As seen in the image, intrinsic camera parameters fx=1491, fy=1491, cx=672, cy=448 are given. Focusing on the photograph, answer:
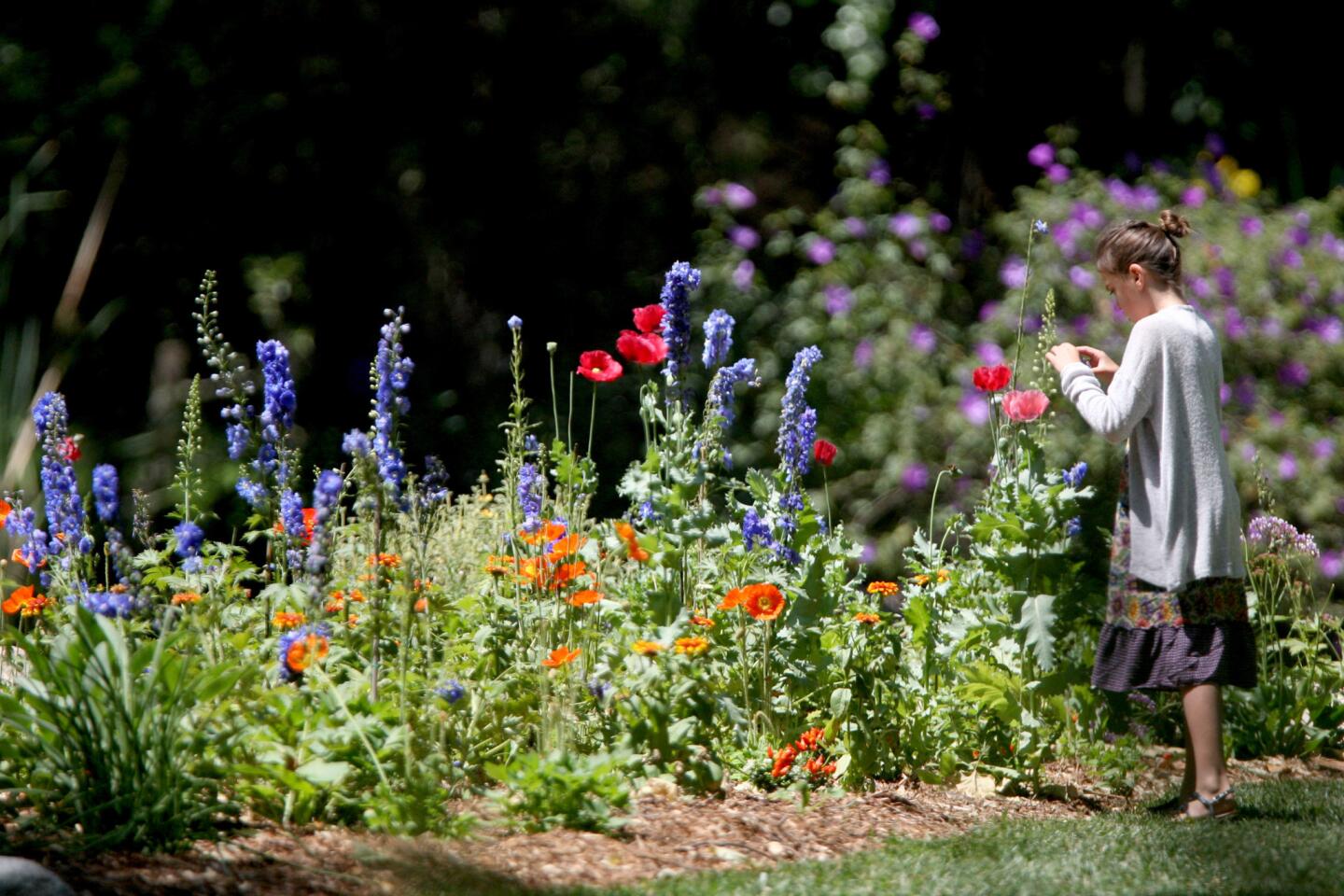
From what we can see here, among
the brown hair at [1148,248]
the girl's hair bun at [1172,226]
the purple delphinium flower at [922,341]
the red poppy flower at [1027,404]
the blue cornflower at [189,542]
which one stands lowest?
the blue cornflower at [189,542]

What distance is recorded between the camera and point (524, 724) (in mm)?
3580

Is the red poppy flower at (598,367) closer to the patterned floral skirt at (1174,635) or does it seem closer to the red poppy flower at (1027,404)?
the red poppy flower at (1027,404)

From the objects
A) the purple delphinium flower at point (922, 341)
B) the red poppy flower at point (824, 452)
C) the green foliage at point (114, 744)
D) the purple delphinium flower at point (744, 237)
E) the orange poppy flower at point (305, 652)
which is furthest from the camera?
the purple delphinium flower at point (744, 237)

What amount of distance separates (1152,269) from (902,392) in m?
2.82

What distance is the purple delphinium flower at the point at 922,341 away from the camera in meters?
6.47

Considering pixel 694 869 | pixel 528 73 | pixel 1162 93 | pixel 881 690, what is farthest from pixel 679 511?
pixel 1162 93

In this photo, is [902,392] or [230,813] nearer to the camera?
[230,813]

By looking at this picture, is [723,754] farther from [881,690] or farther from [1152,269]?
[1152,269]

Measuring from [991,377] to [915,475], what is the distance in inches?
95.3

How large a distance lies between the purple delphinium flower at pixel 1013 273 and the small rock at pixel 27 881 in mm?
4549

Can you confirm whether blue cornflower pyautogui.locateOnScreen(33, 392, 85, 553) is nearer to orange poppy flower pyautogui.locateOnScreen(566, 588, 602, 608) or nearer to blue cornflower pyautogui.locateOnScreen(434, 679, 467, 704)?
blue cornflower pyautogui.locateOnScreen(434, 679, 467, 704)

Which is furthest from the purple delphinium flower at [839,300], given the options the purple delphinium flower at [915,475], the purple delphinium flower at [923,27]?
the purple delphinium flower at [923,27]

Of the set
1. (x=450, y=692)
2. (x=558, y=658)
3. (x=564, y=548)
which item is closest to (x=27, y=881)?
(x=450, y=692)

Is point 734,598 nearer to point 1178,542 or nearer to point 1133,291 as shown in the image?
point 1178,542
